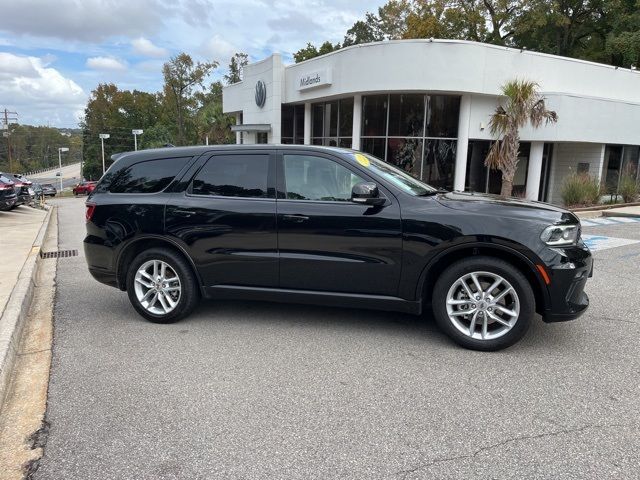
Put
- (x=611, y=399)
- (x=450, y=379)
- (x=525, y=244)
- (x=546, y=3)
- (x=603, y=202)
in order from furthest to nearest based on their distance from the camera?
(x=546, y=3) → (x=603, y=202) → (x=525, y=244) → (x=450, y=379) → (x=611, y=399)

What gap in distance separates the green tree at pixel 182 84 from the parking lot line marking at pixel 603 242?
59.8 m

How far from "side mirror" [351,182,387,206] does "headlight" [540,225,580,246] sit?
1.37m

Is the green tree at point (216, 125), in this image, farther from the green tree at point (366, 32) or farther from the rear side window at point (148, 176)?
the rear side window at point (148, 176)

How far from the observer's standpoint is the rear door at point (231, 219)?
15.6 feet

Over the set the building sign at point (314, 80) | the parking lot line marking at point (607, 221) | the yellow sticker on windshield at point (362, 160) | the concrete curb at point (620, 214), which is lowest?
the parking lot line marking at point (607, 221)

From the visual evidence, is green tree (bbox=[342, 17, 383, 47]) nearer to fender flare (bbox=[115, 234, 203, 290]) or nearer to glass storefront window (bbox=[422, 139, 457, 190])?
glass storefront window (bbox=[422, 139, 457, 190])

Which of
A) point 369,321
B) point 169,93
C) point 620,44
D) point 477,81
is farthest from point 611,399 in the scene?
A: point 169,93

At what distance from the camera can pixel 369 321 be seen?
5.07m

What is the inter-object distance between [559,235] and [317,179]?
2.18 metres

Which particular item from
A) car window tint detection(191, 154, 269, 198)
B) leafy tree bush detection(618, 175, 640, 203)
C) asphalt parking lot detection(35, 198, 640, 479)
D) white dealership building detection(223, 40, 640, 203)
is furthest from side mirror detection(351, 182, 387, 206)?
leafy tree bush detection(618, 175, 640, 203)

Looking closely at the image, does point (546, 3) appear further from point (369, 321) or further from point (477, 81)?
point (369, 321)

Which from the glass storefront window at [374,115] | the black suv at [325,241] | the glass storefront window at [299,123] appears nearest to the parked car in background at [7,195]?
the glass storefront window at [299,123]

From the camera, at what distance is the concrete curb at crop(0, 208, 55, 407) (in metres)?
3.93

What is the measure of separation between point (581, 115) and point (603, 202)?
358cm
